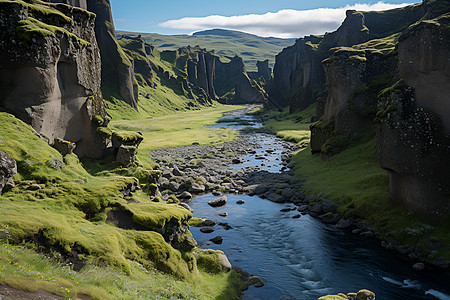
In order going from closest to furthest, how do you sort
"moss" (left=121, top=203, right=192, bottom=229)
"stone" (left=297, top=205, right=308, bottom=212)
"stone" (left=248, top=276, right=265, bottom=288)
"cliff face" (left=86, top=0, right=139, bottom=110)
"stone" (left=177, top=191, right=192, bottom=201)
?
"moss" (left=121, top=203, right=192, bottom=229) → "stone" (left=248, top=276, right=265, bottom=288) → "stone" (left=297, top=205, right=308, bottom=212) → "stone" (left=177, top=191, right=192, bottom=201) → "cliff face" (left=86, top=0, right=139, bottom=110)

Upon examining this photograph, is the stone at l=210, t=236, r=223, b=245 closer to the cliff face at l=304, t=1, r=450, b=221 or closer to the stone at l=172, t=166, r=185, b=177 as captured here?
the cliff face at l=304, t=1, r=450, b=221

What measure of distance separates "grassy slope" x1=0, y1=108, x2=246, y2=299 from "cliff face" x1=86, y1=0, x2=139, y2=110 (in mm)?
147145

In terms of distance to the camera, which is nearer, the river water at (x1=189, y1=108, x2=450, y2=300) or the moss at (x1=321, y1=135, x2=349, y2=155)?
the river water at (x1=189, y1=108, x2=450, y2=300)

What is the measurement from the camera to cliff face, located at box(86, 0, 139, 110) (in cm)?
15950

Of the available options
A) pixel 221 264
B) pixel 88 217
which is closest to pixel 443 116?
pixel 221 264

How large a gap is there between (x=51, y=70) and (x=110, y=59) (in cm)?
14995

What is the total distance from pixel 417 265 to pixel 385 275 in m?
3.01

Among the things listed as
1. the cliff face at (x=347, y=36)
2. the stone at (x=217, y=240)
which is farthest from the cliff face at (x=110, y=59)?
the stone at (x=217, y=240)

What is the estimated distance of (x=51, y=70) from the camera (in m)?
26.0

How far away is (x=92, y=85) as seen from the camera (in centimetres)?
3222

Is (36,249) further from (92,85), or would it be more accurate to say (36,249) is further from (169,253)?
(92,85)

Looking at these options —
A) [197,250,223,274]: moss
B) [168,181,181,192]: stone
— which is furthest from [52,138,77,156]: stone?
[168,181,181,192]: stone

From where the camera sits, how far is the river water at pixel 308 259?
24.5 metres

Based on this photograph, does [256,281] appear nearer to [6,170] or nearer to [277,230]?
[277,230]
